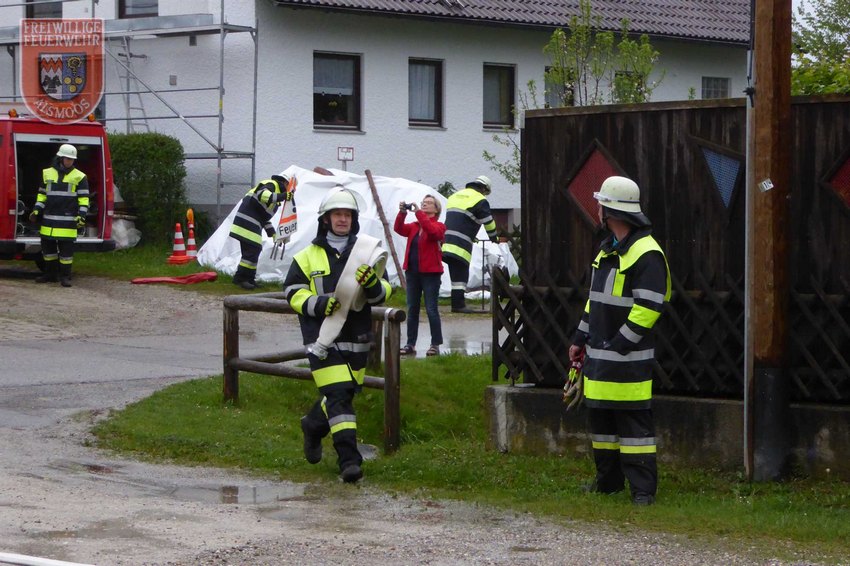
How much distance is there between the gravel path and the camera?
623 centimetres

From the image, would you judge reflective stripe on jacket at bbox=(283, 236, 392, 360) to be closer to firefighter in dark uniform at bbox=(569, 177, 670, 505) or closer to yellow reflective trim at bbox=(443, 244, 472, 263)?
firefighter in dark uniform at bbox=(569, 177, 670, 505)

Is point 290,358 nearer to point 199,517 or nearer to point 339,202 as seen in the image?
point 339,202

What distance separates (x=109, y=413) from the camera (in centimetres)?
1048

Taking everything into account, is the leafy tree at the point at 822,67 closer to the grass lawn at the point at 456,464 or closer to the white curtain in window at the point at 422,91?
the grass lawn at the point at 456,464

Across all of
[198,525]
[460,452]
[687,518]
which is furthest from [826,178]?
[198,525]

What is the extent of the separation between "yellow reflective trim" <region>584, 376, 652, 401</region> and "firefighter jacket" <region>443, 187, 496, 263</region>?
7.64 m

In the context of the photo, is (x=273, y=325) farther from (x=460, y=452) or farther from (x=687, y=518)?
(x=687, y=518)

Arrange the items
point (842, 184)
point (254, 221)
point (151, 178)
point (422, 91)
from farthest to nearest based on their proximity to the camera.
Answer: point (422, 91) < point (151, 178) < point (254, 221) < point (842, 184)

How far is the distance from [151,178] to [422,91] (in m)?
6.05

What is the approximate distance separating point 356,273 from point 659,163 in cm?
208

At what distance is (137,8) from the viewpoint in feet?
83.6

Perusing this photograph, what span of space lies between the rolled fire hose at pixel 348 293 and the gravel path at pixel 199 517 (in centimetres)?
86

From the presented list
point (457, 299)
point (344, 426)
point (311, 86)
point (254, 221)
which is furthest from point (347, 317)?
point (311, 86)

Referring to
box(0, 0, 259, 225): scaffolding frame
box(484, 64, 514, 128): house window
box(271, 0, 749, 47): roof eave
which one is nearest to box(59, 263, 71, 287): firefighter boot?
box(0, 0, 259, 225): scaffolding frame
